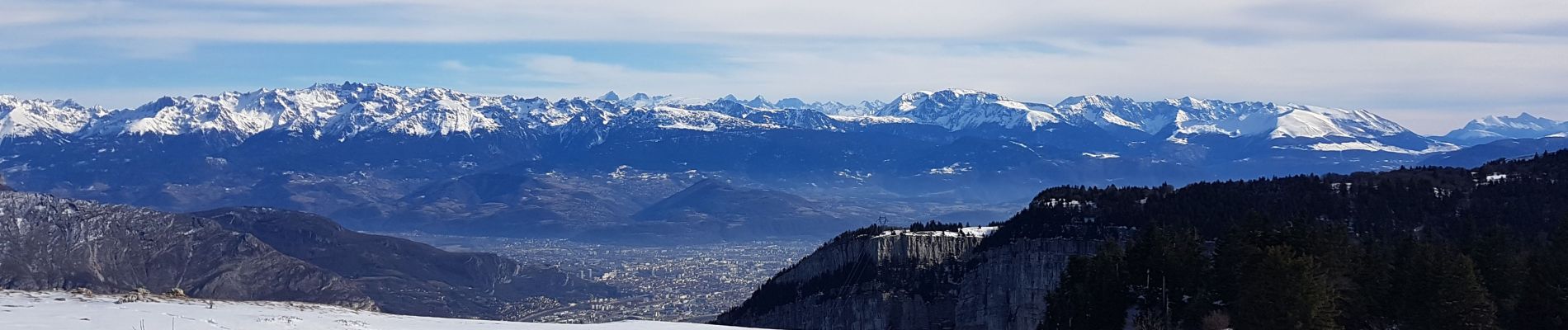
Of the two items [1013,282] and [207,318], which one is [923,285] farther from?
[207,318]

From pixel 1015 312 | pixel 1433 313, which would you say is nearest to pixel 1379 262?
pixel 1433 313

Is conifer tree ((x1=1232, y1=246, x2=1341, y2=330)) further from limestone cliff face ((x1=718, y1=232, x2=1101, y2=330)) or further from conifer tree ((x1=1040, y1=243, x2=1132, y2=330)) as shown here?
limestone cliff face ((x1=718, y1=232, x2=1101, y2=330))

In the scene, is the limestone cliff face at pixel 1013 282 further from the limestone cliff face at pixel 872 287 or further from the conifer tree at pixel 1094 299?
the conifer tree at pixel 1094 299

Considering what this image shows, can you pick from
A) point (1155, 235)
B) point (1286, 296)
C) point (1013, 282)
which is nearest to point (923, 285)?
point (1013, 282)

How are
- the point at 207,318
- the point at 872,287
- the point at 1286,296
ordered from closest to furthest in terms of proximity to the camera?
the point at 207,318 < the point at 1286,296 < the point at 872,287

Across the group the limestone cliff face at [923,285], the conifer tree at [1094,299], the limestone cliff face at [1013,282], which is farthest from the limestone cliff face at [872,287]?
the conifer tree at [1094,299]

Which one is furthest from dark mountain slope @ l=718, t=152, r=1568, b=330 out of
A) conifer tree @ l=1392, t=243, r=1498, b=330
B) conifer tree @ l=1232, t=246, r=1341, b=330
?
conifer tree @ l=1232, t=246, r=1341, b=330
